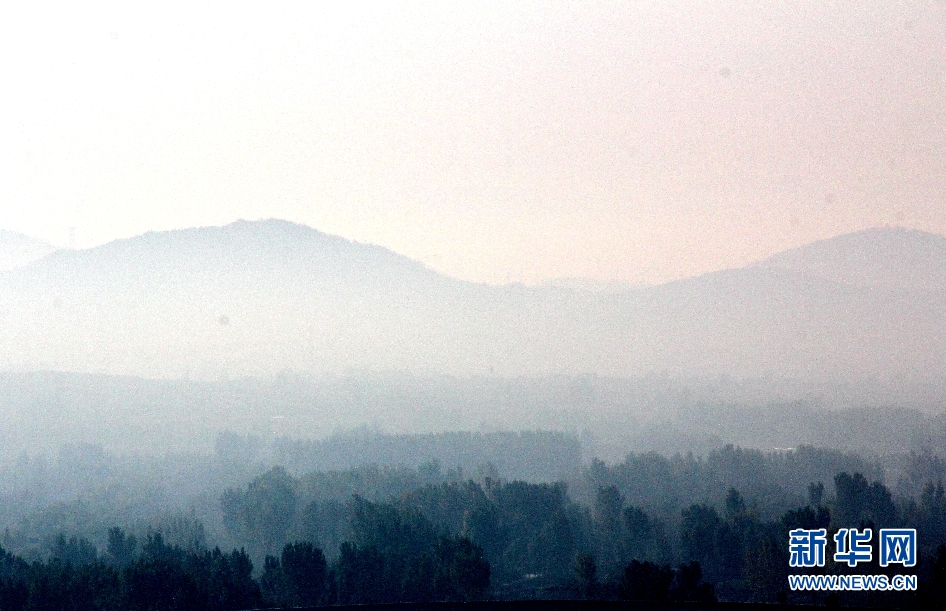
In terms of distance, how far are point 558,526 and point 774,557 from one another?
1745 cm

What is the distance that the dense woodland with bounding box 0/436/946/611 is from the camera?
48.3 meters

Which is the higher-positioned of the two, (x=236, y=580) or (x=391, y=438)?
(x=391, y=438)

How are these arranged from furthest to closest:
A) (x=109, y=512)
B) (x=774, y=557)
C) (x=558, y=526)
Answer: (x=109, y=512) < (x=558, y=526) < (x=774, y=557)

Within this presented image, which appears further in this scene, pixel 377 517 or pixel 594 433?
pixel 594 433

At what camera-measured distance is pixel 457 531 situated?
67.9 metres

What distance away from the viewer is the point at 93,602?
46.6 metres

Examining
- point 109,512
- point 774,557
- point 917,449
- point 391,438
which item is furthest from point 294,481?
point 917,449

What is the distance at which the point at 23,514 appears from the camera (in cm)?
8412

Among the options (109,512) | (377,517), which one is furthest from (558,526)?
(109,512)

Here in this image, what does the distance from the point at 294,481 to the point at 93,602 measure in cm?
3897

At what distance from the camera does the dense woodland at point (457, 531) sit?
1903 inches

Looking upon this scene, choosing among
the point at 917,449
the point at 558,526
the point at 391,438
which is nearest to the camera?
the point at 558,526

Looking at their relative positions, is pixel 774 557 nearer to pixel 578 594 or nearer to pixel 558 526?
pixel 578 594

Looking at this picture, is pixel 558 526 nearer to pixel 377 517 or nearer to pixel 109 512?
pixel 377 517
